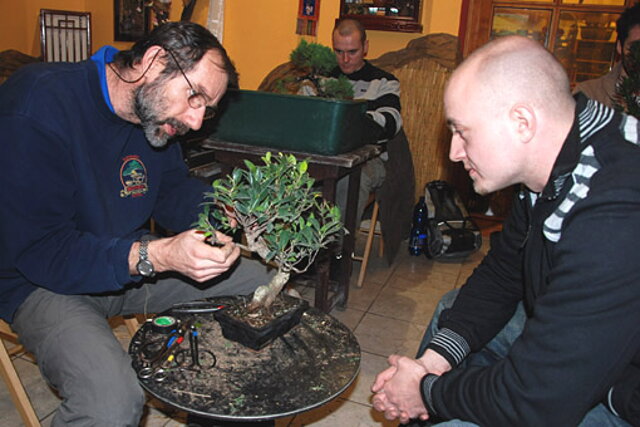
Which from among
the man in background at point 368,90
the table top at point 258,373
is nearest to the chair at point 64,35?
the man in background at point 368,90

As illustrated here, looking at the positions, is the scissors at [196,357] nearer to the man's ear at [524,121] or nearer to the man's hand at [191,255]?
the man's hand at [191,255]

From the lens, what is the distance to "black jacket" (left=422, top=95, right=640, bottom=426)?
3.13 feet

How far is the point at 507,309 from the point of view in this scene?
4.88 ft

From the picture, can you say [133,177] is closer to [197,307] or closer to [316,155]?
[197,307]

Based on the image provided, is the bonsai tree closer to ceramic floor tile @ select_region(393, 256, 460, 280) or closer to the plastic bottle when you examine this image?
ceramic floor tile @ select_region(393, 256, 460, 280)

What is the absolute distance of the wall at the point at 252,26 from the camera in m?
3.76

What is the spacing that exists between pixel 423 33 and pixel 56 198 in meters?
3.31

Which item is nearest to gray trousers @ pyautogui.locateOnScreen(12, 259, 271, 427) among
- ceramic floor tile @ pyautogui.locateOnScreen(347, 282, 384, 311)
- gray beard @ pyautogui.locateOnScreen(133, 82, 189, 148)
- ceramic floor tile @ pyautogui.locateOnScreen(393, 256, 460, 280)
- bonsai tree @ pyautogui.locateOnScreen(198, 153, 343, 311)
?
bonsai tree @ pyautogui.locateOnScreen(198, 153, 343, 311)

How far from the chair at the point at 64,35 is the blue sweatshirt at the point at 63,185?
2509 millimetres

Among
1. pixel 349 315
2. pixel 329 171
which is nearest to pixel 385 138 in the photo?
pixel 329 171

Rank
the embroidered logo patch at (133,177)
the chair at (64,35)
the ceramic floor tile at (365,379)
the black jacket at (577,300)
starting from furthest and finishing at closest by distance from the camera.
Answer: the chair at (64,35) → the ceramic floor tile at (365,379) → the embroidered logo patch at (133,177) → the black jacket at (577,300)

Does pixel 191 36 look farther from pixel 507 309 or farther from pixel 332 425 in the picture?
pixel 332 425

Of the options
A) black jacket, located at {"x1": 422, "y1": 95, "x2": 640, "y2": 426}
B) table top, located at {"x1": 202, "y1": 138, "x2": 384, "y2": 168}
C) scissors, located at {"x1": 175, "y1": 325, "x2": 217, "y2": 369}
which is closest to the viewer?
black jacket, located at {"x1": 422, "y1": 95, "x2": 640, "y2": 426}

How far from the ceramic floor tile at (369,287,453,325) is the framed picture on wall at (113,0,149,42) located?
9.23 ft
